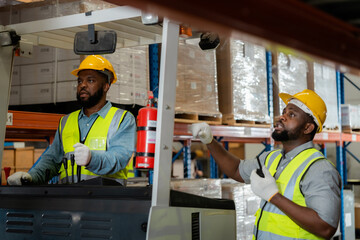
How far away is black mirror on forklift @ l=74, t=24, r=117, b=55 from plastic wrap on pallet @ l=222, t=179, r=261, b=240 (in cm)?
339

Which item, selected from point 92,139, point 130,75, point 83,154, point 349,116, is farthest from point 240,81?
point 349,116

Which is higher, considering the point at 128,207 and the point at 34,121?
the point at 34,121

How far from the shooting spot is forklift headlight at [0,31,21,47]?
300 cm

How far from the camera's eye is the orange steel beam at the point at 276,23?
555 millimetres

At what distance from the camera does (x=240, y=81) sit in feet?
19.0

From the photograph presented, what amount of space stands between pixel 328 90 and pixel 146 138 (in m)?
5.98

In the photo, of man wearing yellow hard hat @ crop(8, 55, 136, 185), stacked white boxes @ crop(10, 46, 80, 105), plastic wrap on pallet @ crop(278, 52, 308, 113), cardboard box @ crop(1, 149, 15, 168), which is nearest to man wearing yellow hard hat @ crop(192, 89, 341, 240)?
man wearing yellow hard hat @ crop(8, 55, 136, 185)

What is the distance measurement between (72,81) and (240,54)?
227 cm

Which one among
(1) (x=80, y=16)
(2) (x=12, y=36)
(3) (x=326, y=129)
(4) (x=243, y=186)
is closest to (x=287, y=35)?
(1) (x=80, y=16)

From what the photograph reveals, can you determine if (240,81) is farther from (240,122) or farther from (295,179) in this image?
(295,179)

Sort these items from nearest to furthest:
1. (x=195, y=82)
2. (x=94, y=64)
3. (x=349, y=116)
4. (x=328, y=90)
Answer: (x=94, y=64), (x=195, y=82), (x=328, y=90), (x=349, y=116)

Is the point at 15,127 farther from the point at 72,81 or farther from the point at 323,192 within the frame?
the point at 323,192

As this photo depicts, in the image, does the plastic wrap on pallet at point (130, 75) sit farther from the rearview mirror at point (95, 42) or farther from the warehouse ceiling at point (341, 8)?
the warehouse ceiling at point (341, 8)

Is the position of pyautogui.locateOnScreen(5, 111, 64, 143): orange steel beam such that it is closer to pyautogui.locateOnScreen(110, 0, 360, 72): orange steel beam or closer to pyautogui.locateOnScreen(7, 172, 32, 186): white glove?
pyautogui.locateOnScreen(7, 172, 32, 186): white glove
